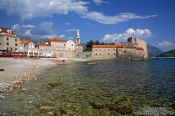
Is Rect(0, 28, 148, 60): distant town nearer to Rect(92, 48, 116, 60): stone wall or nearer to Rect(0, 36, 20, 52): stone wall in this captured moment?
Rect(92, 48, 116, 60): stone wall

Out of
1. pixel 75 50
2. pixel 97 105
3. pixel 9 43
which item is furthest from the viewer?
pixel 75 50

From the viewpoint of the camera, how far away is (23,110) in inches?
651

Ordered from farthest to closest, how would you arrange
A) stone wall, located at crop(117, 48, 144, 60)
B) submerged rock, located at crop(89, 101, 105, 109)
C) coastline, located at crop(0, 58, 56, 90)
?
stone wall, located at crop(117, 48, 144, 60)
coastline, located at crop(0, 58, 56, 90)
submerged rock, located at crop(89, 101, 105, 109)

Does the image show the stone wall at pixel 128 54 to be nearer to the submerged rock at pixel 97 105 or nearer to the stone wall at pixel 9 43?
the stone wall at pixel 9 43

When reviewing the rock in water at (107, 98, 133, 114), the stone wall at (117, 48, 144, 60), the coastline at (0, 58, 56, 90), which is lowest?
the rock in water at (107, 98, 133, 114)

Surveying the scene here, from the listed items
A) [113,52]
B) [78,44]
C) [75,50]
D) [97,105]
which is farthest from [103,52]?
[97,105]

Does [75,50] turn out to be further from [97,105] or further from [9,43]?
[97,105]

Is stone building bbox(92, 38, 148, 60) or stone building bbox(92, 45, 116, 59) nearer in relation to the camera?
stone building bbox(92, 45, 116, 59)

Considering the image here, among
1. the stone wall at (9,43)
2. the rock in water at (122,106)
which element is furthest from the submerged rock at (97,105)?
the stone wall at (9,43)

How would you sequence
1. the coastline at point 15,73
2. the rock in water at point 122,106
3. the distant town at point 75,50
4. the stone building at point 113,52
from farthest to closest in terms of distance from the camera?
the stone building at point 113,52, the distant town at point 75,50, the coastline at point 15,73, the rock in water at point 122,106

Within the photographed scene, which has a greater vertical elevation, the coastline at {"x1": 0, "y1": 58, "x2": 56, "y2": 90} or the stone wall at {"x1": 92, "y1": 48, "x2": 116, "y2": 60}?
the stone wall at {"x1": 92, "y1": 48, "x2": 116, "y2": 60}

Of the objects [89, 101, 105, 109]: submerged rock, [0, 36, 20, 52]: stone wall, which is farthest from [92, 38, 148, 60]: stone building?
[89, 101, 105, 109]: submerged rock

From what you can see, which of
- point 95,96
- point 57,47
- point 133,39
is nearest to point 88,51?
point 57,47

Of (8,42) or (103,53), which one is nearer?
(8,42)
